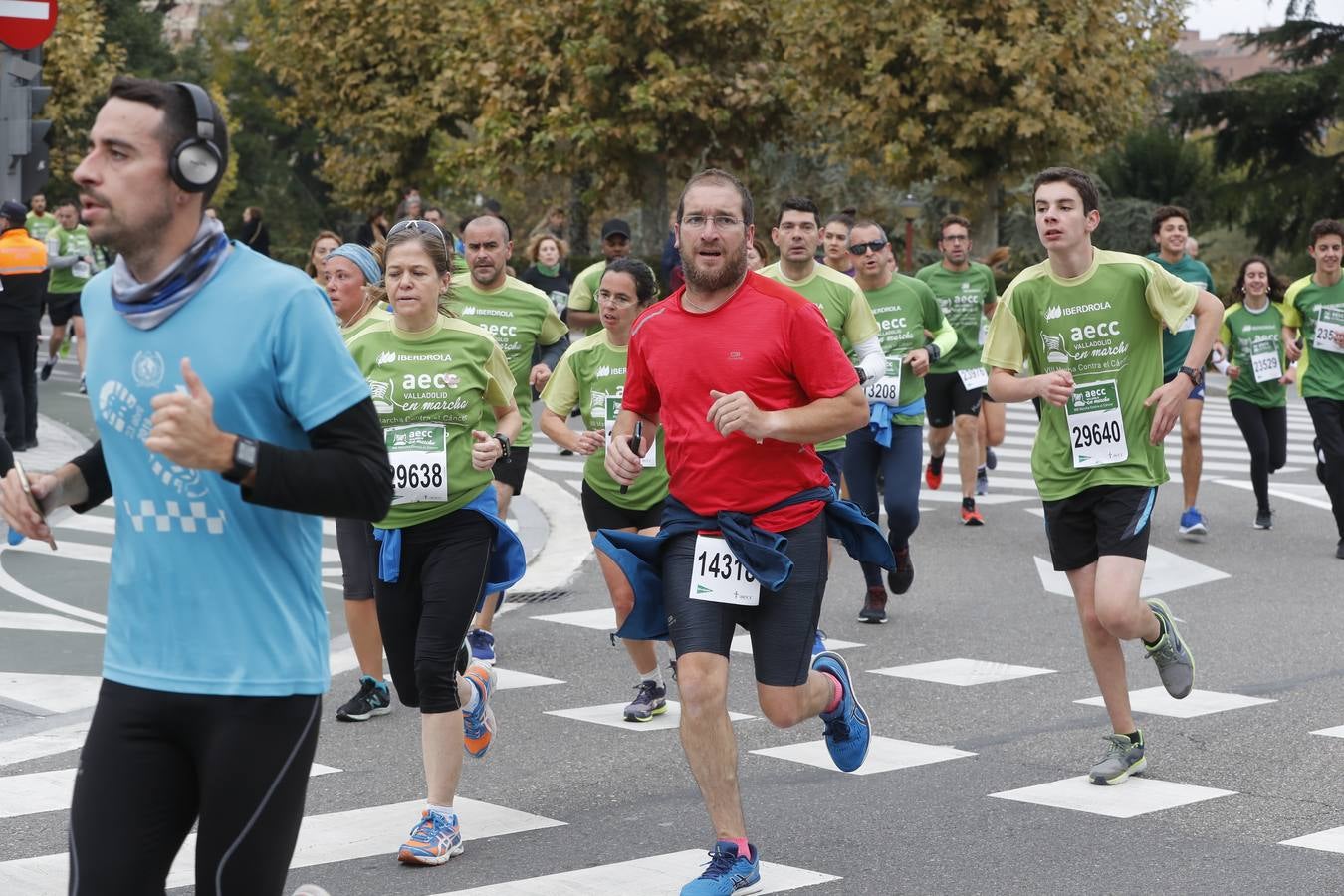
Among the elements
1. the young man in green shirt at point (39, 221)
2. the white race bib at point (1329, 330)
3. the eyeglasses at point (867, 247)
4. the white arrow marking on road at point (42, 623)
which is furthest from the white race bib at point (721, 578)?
the young man in green shirt at point (39, 221)

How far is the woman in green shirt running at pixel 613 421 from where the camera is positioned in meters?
7.68

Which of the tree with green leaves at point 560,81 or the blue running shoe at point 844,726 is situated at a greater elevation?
the tree with green leaves at point 560,81

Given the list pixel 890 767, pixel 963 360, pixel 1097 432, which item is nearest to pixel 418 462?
pixel 890 767

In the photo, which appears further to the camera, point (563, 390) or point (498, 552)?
point (563, 390)

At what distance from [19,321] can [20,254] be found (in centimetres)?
58

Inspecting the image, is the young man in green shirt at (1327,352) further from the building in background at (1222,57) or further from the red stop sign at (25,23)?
the building in background at (1222,57)

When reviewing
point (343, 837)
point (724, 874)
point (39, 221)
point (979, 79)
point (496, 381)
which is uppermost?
point (979, 79)

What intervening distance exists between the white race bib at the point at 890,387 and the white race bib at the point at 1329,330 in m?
3.67


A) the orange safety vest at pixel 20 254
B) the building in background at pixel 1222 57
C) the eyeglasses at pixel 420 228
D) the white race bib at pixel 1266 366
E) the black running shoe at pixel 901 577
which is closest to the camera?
the eyeglasses at pixel 420 228

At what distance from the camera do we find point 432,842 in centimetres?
554

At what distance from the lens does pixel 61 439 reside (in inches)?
680

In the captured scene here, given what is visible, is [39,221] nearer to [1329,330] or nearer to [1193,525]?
[1193,525]

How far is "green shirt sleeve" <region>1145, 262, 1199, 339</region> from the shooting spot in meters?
6.75

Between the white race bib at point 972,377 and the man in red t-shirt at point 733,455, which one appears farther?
the white race bib at point 972,377
